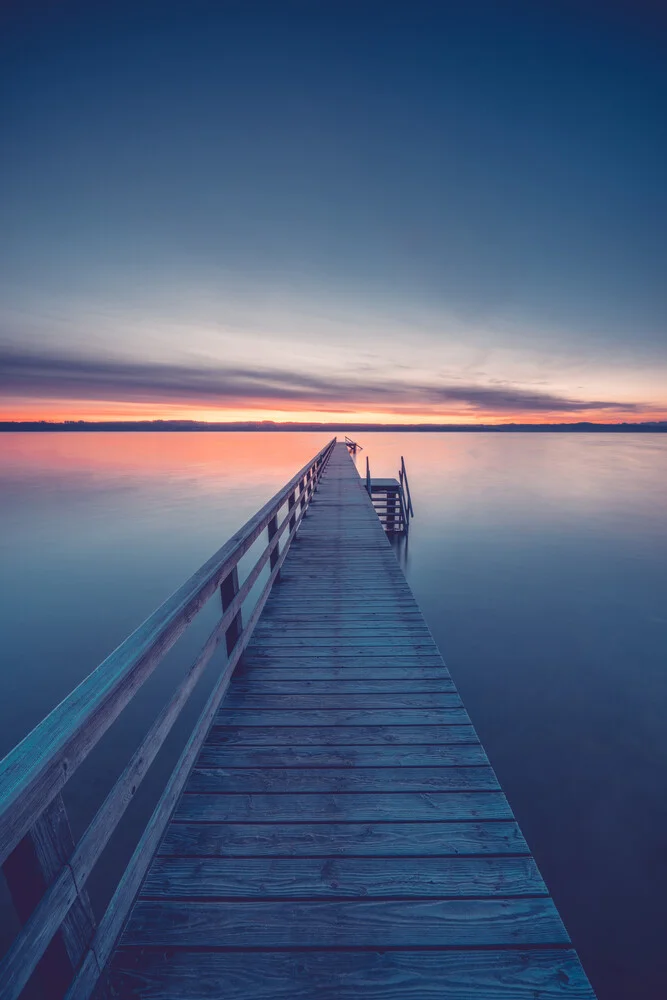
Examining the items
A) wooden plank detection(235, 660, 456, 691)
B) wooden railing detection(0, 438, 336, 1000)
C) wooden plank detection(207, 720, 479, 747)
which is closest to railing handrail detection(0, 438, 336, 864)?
wooden railing detection(0, 438, 336, 1000)

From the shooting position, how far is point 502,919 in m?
1.72

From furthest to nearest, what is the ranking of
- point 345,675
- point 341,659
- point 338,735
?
point 341,659, point 345,675, point 338,735

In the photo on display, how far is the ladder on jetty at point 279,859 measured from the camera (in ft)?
3.91

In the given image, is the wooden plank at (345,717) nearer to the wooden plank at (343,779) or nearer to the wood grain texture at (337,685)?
the wood grain texture at (337,685)

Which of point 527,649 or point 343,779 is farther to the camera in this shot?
point 527,649

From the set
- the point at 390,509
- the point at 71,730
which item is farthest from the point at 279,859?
the point at 390,509

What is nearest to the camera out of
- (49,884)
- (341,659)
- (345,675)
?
(49,884)

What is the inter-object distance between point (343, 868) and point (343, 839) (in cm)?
14

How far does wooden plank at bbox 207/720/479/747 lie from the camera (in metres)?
2.71

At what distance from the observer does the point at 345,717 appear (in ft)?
9.71

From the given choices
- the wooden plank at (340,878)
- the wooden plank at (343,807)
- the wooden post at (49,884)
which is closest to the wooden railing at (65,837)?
the wooden post at (49,884)

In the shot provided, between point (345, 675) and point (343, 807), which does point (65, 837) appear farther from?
point (345, 675)

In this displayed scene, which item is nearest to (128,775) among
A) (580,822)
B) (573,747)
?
(580,822)

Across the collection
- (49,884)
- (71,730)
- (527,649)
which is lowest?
(527,649)
